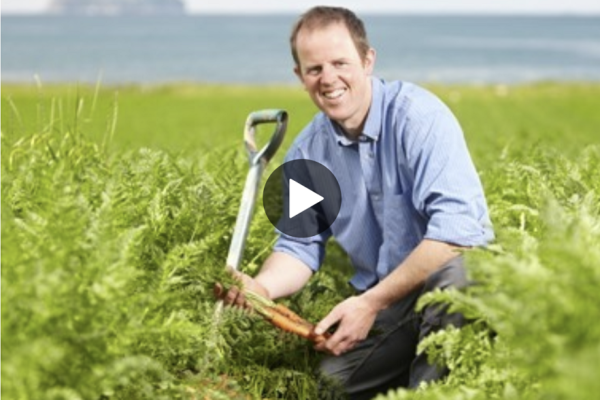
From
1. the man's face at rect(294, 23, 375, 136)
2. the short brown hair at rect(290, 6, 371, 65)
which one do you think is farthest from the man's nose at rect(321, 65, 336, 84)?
the short brown hair at rect(290, 6, 371, 65)

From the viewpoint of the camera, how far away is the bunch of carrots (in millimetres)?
4648

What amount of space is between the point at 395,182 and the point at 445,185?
0.40m

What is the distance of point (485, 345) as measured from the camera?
12.1 ft

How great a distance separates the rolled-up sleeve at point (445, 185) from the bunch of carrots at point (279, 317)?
641 mm

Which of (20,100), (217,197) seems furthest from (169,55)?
(217,197)

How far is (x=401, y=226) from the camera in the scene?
198 inches

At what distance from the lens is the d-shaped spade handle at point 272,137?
518 centimetres

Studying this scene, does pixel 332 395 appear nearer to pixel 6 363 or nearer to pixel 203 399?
pixel 203 399

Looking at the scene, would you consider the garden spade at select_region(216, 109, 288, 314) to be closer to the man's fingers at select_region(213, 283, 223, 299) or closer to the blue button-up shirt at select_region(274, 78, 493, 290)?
the man's fingers at select_region(213, 283, 223, 299)

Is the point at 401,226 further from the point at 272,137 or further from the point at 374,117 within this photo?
the point at 272,137

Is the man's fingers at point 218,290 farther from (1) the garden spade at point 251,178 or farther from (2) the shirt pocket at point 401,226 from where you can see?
(2) the shirt pocket at point 401,226

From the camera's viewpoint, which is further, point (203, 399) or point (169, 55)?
point (169, 55)

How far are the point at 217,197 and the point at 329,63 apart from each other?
788mm
